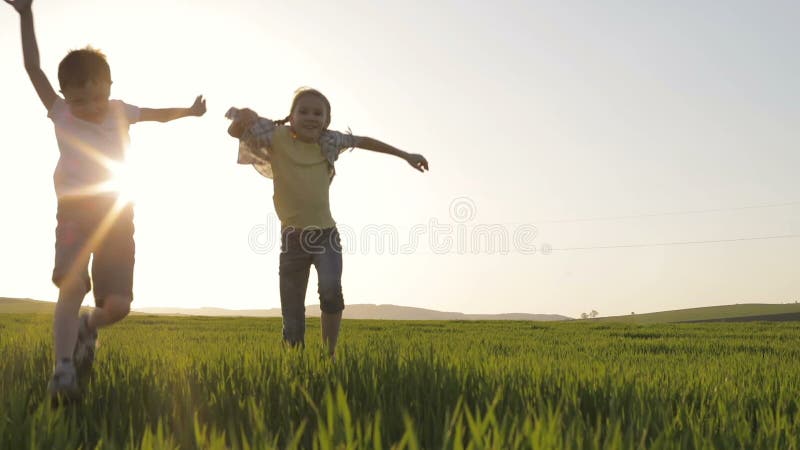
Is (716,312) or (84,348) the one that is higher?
(84,348)

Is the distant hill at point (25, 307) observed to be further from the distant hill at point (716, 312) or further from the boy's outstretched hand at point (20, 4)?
the distant hill at point (716, 312)

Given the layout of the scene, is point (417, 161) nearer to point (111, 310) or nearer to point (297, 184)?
point (297, 184)

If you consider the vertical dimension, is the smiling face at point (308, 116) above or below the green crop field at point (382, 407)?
above

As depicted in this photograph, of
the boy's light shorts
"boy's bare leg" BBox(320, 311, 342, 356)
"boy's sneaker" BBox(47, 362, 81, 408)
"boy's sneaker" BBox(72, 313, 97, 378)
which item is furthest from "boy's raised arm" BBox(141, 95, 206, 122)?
"boy's bare leg" BBox(320, 311, 342, 356)

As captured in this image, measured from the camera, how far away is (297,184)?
521 cm

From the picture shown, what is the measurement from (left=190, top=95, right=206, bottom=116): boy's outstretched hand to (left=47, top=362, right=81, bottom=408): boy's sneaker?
1.90 metres

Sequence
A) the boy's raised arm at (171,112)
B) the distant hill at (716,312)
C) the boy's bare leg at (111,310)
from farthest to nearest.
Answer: the distant hill at (716,312), the boy's raised arm at (171,112), the boy's bare leg at (111,310)

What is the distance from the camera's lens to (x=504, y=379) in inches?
127

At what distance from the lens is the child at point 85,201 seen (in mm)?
3490

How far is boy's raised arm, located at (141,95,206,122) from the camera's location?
414 centimetres

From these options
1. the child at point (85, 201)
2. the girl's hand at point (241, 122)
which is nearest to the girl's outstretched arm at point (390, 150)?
the girl's hand at point (241, 122)

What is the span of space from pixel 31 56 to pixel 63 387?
6.32 feet

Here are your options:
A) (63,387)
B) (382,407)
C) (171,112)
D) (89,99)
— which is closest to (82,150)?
(89,99)

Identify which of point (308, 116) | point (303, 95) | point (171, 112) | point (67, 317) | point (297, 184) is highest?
point (303, 95)
